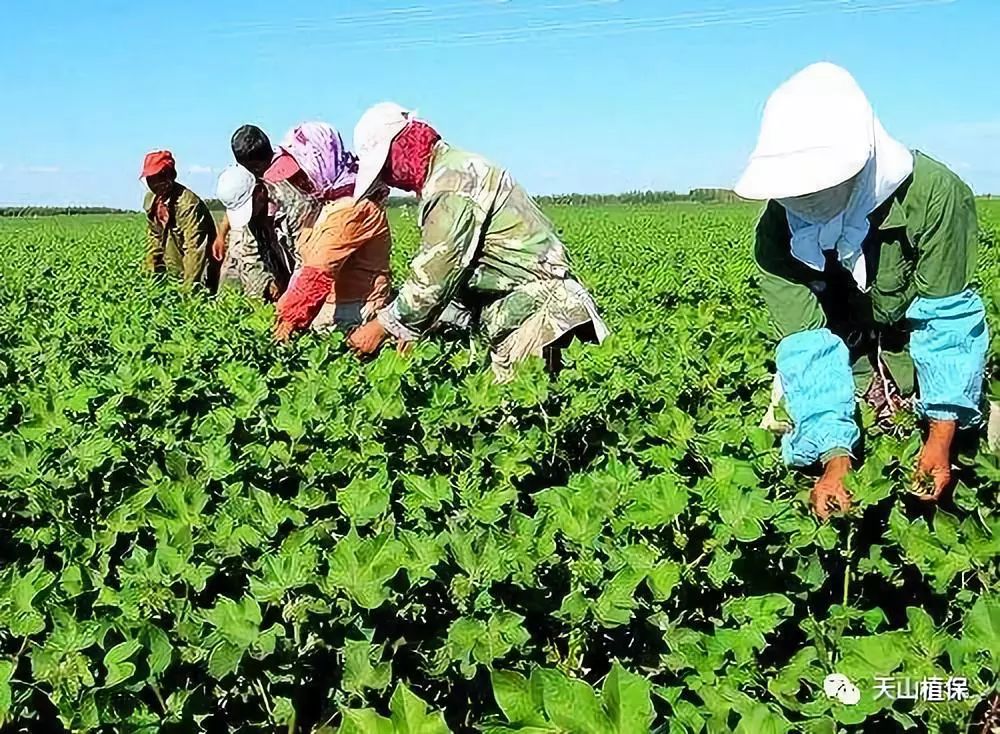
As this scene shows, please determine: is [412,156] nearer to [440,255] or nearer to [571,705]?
[440,255]

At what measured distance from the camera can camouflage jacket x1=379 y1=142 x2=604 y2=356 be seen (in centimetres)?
461

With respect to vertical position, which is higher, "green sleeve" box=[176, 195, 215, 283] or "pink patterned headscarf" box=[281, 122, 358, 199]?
"pink patterned headscarf" box=[281, 122, 358, 199]

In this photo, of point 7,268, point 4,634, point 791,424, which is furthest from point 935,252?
point 7,268

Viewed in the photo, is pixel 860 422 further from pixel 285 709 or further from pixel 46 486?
pixel 46 486

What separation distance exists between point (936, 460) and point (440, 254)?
2244 millimetres

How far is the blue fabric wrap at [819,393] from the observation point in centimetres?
274

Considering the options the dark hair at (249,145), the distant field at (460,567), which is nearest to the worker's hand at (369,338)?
the distant field at (460,567)

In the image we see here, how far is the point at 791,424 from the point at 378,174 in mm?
2104

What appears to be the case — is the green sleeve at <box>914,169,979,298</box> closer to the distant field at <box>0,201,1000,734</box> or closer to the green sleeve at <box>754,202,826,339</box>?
the green sleeve at <box>754,202,826,339</box>

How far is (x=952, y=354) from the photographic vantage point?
112 inches

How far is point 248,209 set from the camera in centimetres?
701

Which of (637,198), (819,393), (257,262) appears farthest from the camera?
(637,198)

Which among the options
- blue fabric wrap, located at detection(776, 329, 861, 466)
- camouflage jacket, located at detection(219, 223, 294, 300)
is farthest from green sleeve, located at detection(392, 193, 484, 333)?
camouflage jacket, located at detection(219, 223, 294, 300)

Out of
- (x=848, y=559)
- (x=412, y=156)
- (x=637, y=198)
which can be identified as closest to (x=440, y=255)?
(x=412, y=156)
